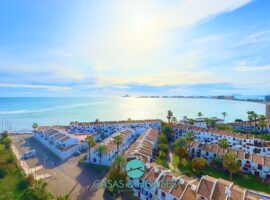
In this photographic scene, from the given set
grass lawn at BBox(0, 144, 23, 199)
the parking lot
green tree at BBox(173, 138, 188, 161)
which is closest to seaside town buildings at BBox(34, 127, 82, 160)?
the parking lot

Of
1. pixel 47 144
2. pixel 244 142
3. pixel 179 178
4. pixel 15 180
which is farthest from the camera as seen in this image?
pixel 47 144

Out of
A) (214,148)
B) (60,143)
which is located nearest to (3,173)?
(60,143)

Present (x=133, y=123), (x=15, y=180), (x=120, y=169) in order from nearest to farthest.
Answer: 1. (x=120, y=169)
2. (x=15, y=180)
3. (x=133, y=123)

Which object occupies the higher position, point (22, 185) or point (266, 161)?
point (266, 161)

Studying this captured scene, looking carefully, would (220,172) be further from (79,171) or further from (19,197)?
(19,197)

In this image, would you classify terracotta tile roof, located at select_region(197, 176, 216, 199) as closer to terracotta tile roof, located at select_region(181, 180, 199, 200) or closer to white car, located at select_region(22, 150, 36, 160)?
terracotta tile roof, located at select_region(181, 180, 199, 200)

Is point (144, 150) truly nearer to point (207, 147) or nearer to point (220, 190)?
point (207, 147)

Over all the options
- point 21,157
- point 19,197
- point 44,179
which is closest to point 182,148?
point 44,179
